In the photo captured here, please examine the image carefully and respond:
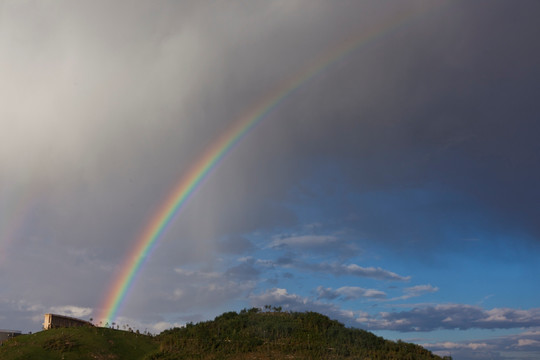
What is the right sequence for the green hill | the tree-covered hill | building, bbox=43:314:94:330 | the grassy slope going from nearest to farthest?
the grassy slope
the green hill
the tree-covered hill
building, bbox=43:314:94:330

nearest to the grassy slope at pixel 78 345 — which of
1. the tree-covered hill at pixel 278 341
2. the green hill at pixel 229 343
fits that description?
the green hill at pixel 229 343

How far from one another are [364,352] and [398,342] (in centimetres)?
697

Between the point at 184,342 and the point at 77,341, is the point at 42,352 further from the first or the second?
the point at 184,342

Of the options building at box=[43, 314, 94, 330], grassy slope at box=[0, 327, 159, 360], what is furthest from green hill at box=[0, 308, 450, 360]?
building at box=[43, 314, 94, 330]

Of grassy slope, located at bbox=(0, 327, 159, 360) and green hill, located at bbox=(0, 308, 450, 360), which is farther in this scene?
green hill, located at bbox=(0, 308, 450, 360)

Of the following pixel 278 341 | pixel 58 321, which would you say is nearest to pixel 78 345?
pixel 58 321

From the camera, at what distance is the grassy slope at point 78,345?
34.0 meters

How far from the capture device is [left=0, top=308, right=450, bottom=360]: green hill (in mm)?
35531

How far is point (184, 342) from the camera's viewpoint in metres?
40.4

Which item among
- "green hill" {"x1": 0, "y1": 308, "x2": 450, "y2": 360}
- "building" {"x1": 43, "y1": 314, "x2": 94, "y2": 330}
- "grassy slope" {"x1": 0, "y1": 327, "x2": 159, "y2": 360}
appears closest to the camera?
"grassy slope" {"x1": 0, "y1": 327, "x2": 159, "y2": 360}

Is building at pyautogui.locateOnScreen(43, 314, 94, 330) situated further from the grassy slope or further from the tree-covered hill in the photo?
the tree-covered hill

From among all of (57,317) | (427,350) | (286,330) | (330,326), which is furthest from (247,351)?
(57,317)

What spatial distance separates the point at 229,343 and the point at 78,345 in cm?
1287

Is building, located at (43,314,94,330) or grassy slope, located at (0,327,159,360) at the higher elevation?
building, located at (43,314,94,330)
